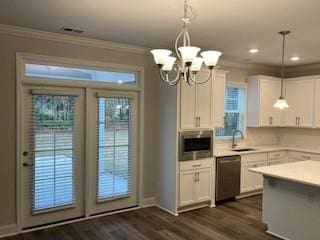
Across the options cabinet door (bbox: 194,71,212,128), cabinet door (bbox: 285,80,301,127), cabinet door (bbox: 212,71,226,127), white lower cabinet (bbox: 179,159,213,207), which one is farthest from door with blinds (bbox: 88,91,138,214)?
cabinet door (bbox: 285,80,301,127)

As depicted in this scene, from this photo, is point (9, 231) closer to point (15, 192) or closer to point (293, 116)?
point (15, 192)

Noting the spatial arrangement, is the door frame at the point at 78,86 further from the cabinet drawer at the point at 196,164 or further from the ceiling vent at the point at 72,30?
the cabinet drawer at the point at 196,164

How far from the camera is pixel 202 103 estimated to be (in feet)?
15.9

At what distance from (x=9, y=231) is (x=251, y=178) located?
4176mm

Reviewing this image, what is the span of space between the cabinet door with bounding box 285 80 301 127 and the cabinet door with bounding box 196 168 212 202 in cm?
256

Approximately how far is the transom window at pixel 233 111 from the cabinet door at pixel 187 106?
4.67ft

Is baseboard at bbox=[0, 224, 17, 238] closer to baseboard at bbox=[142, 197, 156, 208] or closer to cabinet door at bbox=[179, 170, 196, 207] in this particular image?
baseboard at bbox=[142, 197, 156, 208]

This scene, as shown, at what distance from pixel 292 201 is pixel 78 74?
3.38 metres

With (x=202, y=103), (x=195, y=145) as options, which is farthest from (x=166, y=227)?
(x=202, y=103)

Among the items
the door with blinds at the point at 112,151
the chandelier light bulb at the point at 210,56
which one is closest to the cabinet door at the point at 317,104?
the door with blinds at the point at 112,151

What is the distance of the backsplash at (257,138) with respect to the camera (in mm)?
5995

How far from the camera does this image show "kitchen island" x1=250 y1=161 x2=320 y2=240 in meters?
3.40

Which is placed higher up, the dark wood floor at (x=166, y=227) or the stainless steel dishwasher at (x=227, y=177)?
the stainless steel dishwasher at (x=227, y=177)

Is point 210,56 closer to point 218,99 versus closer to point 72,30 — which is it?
point 72,30
